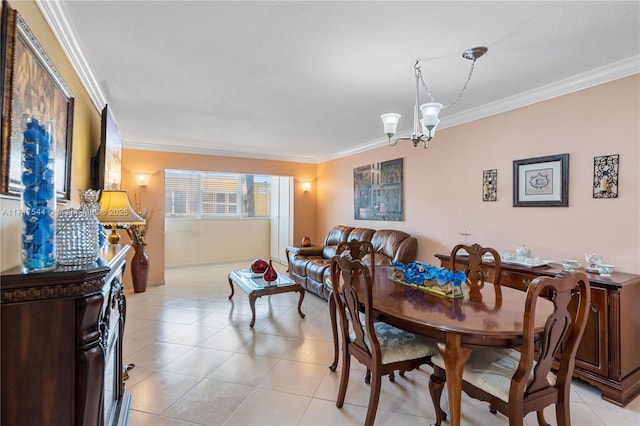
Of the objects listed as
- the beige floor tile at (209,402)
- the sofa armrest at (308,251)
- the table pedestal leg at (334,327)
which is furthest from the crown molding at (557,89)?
the beige floor tile at (209,402)

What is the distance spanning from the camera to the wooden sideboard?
7.13 feet

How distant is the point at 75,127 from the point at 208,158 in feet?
11.8

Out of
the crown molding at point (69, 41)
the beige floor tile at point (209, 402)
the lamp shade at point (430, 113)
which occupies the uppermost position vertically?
the crown molding at point (69, 41)

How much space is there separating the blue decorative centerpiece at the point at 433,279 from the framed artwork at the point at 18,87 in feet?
7.01

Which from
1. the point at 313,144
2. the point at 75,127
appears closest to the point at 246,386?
the point at 75,127

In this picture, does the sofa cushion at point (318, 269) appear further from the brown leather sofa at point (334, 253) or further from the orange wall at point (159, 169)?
the orange wall at point (159, 169)

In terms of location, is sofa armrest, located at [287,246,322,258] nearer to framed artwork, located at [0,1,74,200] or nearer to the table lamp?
the table lamp

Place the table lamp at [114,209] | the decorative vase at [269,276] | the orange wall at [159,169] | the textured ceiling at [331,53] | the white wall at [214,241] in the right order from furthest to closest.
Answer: the white wall at [214,241] < the orange wall at [159,169] < the decorative vase at [269,276] < the table lamp at [114,209] < the textured ceiling at [331,53]

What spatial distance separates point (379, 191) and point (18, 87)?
4.41m

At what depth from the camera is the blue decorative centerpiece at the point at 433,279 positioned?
201 cm

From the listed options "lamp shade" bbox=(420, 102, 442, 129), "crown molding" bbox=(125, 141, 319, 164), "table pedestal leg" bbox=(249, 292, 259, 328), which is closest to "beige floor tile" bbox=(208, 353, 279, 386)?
"table pedestal leg" bbox=(249, 292, 259, 328)

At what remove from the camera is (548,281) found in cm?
140

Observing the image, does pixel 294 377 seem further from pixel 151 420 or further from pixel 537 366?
pixel 537 366

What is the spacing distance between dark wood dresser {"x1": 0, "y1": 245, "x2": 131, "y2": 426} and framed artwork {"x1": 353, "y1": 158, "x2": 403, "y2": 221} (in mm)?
4135
